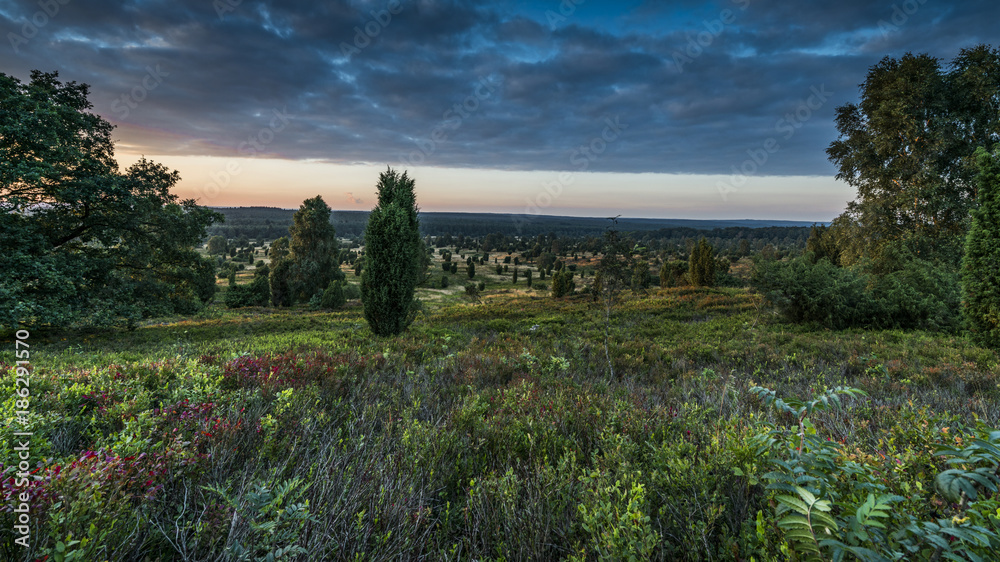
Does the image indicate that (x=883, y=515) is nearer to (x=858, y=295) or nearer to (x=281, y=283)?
(x=858, y=295)

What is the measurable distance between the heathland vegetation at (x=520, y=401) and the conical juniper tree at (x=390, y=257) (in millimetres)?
87

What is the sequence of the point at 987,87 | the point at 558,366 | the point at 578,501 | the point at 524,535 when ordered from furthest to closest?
the point at 987,87 → the point at 558,366 → the point at 578,501 → the point at 524,535

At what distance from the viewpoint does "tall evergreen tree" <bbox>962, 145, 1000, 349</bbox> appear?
696 cm

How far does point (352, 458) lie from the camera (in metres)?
2.84

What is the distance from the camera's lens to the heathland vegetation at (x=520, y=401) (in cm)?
179

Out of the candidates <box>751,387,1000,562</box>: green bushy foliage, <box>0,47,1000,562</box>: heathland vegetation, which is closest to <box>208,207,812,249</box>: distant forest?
<box>0,47,1000,562</box>: heathland vegetation

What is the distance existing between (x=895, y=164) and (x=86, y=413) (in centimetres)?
2870

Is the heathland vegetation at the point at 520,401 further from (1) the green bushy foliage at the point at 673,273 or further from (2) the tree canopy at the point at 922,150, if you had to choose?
(1) the green bushy foliage at the point at 673,273

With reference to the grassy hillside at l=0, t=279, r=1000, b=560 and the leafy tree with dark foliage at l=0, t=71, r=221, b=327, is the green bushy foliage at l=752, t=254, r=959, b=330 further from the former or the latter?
the leafy tree with dark foliage at l=0, t=71, r=221, b=327

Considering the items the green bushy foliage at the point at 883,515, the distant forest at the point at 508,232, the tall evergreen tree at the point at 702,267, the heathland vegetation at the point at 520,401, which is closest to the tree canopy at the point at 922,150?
the heathland vegetation at the point at 520,401

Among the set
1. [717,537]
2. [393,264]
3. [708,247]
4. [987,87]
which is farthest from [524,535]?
[708,247]

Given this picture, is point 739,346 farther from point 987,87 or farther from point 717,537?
point 987,87

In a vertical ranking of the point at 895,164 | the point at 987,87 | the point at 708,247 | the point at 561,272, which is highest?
the point at 987,87

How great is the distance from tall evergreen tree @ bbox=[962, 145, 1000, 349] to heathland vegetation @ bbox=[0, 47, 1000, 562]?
6 centimetres
